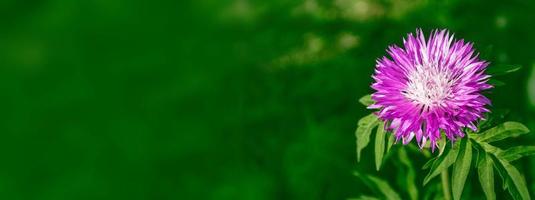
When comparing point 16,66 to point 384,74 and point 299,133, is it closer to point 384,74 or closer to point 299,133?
point 299,133

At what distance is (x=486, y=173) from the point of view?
1821mm

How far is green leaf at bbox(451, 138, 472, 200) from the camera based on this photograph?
1.78 m

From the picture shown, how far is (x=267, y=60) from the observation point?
365 centimetres

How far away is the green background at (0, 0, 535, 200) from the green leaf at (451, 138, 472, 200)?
0.87 m

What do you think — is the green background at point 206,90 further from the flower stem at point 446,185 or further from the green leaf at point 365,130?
the green leaf at point 365,130

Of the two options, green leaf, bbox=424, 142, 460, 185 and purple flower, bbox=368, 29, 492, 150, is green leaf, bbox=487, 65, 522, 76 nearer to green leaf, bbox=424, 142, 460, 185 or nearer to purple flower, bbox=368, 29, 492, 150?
purple flower, bbox=368, 29, 492, 150

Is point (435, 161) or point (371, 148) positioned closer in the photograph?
point (435, 161)

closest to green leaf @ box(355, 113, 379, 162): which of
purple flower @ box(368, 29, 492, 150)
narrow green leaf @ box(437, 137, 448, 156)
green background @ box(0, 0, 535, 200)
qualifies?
purple flower @ box(368, 29, 492, 150)

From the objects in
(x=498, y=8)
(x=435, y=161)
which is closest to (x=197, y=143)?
(x=498, y=8)

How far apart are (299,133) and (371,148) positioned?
0.33 metres

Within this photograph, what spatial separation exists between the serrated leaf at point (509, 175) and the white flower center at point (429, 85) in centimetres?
16

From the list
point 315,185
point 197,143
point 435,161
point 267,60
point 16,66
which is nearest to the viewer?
point 435,161

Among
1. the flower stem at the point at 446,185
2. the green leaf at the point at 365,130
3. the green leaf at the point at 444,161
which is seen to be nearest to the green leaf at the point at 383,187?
the flower stem at the point at 446,185

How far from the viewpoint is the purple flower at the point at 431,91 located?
1.81 metres
